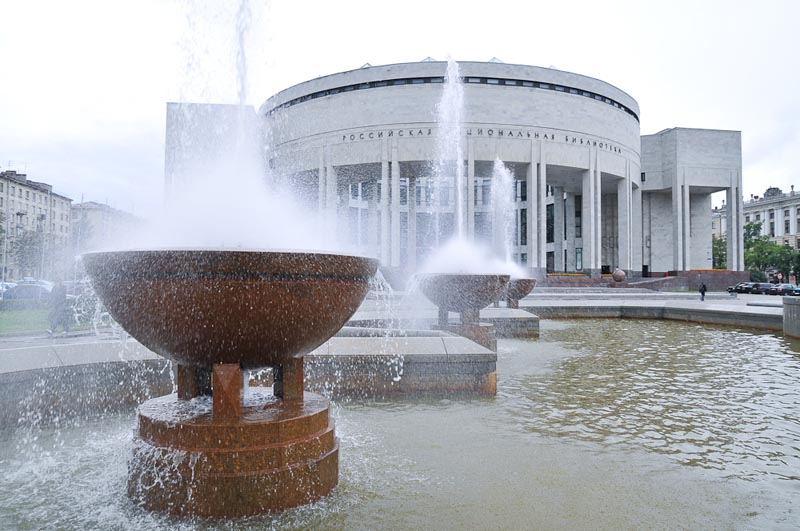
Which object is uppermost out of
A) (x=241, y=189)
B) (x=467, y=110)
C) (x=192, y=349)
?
(x=467, y=110)

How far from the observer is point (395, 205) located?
38.5 meters

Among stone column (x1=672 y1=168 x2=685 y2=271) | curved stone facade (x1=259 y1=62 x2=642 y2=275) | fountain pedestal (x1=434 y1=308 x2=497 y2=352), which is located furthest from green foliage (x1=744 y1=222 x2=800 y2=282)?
fountain pedestal (x1=434 y1=308 x2=497 y2=352)

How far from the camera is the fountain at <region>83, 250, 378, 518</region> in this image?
2.79 metres

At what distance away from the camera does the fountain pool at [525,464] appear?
113 inches

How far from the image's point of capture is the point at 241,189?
13.4ft

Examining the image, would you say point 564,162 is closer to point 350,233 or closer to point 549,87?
point 549,87

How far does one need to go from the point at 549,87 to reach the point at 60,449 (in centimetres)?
4035

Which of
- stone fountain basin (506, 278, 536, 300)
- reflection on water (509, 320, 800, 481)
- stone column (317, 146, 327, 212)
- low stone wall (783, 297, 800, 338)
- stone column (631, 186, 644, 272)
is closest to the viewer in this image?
reflection on water (509, 320, 800, 481)

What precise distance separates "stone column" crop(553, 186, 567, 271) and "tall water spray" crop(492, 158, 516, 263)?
4.22 metres

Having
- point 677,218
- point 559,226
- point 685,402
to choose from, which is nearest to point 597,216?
point 677,218

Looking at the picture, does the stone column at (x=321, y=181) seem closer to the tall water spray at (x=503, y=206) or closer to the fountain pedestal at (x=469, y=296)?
the tall water spray at (x=503, y=206)

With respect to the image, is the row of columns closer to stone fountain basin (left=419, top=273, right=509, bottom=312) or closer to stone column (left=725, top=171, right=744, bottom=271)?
stone column (left=725, top=171, right=744, bottom=271)

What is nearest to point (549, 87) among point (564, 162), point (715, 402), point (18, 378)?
point (564, 162)

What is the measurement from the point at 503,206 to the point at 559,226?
553 cm
